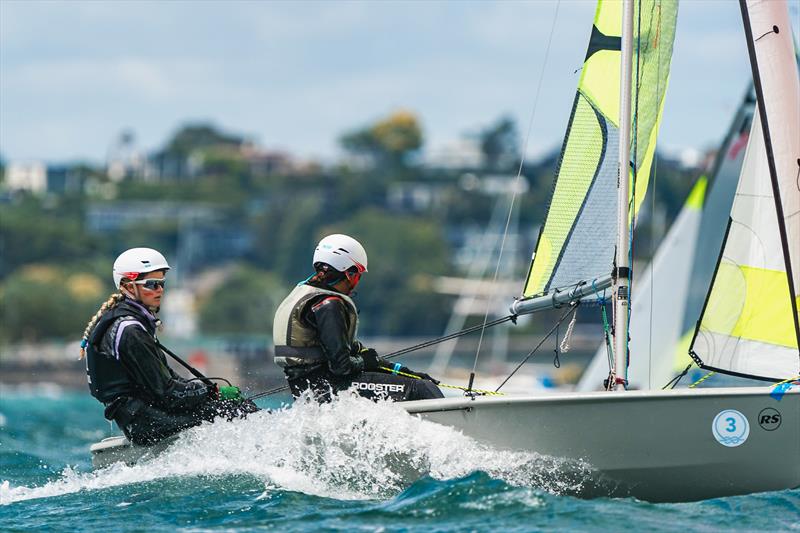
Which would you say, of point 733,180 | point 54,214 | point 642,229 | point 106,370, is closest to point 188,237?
point 54,214

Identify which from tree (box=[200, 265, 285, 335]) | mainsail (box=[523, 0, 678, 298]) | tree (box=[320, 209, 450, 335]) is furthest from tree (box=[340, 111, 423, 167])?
mainsail (box=[523, 0, 678, 298])

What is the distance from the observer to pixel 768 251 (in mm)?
7465

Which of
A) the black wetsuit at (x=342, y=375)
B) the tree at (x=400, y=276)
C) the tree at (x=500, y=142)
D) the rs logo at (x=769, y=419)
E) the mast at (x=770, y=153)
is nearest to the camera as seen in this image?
the rs logo at (x=769, y=419)

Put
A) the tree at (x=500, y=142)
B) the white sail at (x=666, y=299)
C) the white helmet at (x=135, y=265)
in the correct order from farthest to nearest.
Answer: the tree at (x=500, y=142) < the white sail at (x=666, y=299) < the white helmet at (x=135, y=265)

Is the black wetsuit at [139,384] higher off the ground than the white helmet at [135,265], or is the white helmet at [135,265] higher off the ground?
the white helmet at [135,265]

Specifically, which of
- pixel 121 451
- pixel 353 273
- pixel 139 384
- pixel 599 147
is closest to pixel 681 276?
pixel 599 147

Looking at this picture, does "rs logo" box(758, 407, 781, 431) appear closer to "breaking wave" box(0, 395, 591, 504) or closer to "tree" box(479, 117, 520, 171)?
"breaking wave" box(0, 395, 591, 504)

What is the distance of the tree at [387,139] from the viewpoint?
5079 inches

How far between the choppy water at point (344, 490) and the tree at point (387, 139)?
395 ft

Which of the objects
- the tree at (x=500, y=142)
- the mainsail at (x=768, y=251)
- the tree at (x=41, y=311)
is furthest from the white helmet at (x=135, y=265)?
the tree at (x=500, y=142)

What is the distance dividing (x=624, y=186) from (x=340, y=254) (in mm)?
1614

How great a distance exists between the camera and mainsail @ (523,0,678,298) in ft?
26.0

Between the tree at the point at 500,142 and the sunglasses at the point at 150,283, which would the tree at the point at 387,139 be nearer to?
the tree at the point at 500,142

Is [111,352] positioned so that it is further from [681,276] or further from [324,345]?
[681,276]
